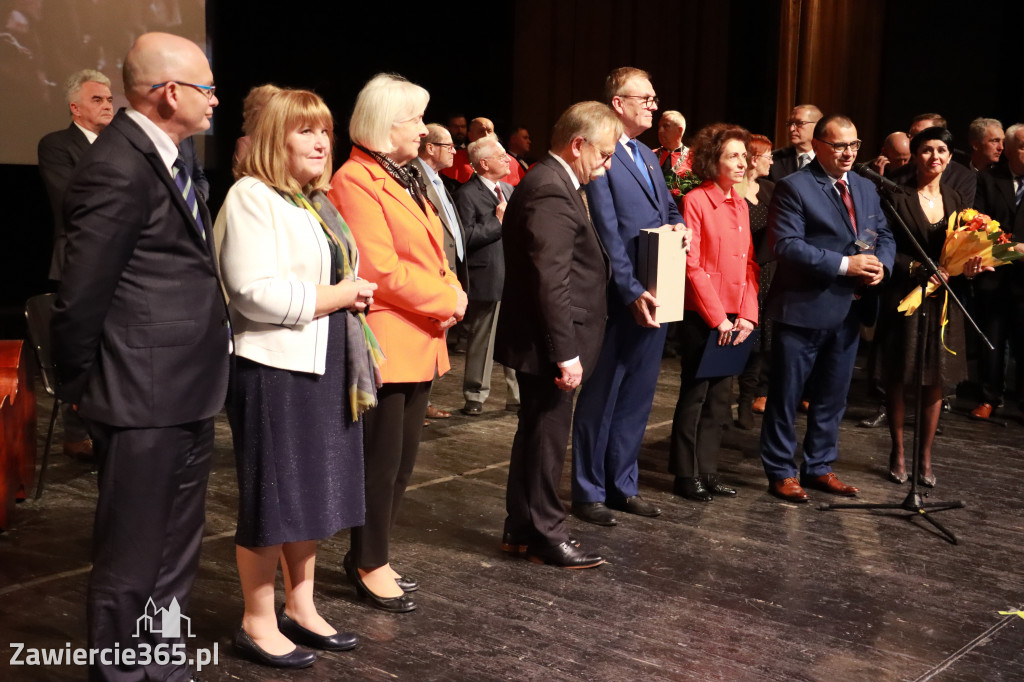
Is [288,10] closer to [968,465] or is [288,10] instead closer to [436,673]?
[968,465]

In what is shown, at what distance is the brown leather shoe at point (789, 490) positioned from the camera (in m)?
4.42

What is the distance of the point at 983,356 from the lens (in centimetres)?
648

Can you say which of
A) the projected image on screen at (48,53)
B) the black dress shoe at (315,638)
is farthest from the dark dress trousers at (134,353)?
the projected image on screen at (48,53)

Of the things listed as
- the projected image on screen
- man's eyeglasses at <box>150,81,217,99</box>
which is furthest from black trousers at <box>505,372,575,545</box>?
the projected image on screen

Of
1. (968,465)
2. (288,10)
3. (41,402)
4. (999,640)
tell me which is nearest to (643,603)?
(999,640)

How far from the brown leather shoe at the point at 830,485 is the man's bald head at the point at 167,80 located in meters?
3.21

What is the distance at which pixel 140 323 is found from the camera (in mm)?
2250

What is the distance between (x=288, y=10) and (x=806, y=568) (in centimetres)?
704

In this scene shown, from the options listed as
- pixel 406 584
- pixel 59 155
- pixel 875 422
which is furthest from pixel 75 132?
pixel 875 422

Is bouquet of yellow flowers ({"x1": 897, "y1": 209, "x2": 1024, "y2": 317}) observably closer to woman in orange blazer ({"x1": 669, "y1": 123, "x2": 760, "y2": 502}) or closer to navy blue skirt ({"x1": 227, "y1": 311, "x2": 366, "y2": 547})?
woman in orange blazer ({"x1": 669, "y1": 123, "x2": 760, "y2": 502})

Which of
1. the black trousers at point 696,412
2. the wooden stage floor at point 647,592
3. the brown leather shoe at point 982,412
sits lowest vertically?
the wooden stage floor at point 647,592

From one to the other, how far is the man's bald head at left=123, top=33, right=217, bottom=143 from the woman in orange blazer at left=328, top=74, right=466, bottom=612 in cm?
65

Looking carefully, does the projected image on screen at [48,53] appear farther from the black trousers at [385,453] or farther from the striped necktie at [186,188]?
the striped necktie at [186,188]

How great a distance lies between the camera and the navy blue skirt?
258 cm
